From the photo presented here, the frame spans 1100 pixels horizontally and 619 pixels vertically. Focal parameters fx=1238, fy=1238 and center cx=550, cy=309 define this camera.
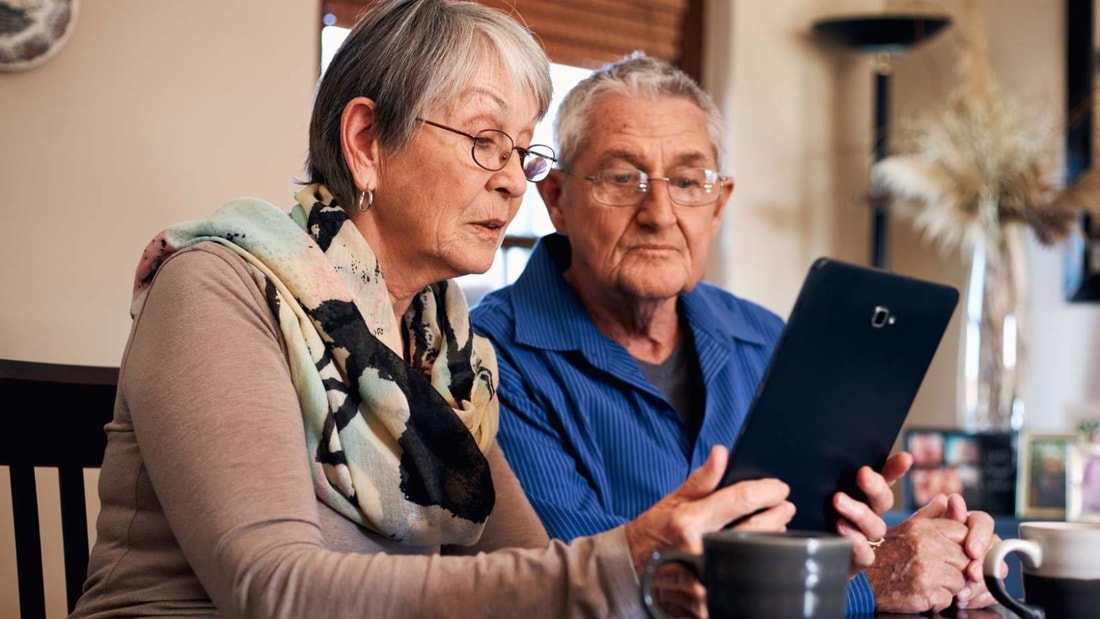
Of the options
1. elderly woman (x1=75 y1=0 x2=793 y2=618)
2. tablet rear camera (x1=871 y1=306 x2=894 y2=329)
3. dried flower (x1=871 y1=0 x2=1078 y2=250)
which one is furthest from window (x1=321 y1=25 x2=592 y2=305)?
tablet rear camera (x1=871 y1=306 x2=894 y2=329)

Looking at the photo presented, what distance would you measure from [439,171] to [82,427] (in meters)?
0.52

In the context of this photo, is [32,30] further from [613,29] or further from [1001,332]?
[1001,332]

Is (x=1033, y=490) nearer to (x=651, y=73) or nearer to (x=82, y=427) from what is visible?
(x=651, y=73)

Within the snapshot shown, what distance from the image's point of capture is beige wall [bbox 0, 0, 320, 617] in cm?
229

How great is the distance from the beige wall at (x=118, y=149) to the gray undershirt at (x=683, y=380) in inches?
42.3

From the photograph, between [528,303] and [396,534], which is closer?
[396,534]

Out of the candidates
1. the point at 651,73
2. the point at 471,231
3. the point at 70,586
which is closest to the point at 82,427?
the point at 70,586

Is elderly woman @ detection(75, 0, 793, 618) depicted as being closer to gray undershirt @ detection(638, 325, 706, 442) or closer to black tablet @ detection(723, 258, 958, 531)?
black tablet @ detection(723, 258, 958, 531)

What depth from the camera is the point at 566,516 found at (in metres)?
1.65

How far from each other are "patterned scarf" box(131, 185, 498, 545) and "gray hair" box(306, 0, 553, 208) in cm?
8

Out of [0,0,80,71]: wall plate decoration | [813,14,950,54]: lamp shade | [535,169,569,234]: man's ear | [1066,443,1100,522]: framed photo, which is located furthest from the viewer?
[813,14,950,54]: lamp shade

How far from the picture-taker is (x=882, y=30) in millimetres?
3730

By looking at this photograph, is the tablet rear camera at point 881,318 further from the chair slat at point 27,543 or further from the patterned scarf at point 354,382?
the chair slat at point 27,543

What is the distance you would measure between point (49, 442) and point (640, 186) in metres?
0.95
